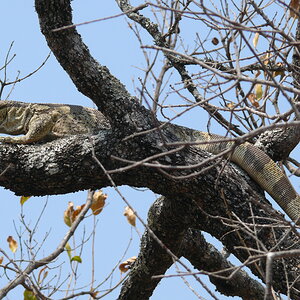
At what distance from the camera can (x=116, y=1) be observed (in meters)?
7.84

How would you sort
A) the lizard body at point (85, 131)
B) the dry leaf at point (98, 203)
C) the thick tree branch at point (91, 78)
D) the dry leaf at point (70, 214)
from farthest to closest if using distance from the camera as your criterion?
the dry leaf at point (98, 203), the dry leaf at point (70, 214), the lizard body at point (85, 131), the thick tree branch at point (91, 78)

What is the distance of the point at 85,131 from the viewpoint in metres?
6.79

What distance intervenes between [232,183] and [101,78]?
1.30 m

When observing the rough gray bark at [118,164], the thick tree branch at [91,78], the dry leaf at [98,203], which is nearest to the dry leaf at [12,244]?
the dry leaf at [98,203]

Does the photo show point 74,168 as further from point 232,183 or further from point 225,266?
point 225,266

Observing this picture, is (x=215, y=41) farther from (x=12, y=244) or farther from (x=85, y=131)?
(x=12, y=244)

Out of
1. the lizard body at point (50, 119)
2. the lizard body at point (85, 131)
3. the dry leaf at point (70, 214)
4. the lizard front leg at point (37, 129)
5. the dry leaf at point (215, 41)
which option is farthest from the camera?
the dry leaf at point (215, 41)

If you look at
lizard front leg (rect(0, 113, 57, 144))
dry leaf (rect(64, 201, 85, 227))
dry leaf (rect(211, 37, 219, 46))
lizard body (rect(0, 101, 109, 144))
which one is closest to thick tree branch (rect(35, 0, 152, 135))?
lizard front leg (rect(0, 113, 57, 144))

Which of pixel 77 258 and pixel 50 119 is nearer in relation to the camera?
pixel 77 258

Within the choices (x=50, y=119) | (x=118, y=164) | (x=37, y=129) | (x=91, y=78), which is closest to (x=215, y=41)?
(x=50, y=119)

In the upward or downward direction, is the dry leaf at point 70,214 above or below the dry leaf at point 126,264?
above

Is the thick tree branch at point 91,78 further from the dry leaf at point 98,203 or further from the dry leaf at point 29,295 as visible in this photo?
the dry leaf at point 98,203

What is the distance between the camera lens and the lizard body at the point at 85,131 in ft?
19.1

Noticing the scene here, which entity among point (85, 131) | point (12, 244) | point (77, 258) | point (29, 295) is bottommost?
point (29, 295)
